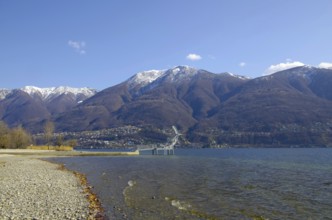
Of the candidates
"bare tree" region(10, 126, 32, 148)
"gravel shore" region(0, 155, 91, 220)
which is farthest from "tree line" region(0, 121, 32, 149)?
"gravel shore" region(0, 155, 91, 220)

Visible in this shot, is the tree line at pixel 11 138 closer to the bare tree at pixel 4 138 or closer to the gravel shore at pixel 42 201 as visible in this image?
the bare tree at pixel 4 138

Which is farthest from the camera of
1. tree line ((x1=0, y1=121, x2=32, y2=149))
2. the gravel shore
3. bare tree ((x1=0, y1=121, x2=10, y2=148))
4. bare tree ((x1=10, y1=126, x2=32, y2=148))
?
bare tree ((x1=10, y1=126, x2=32, y2=148))

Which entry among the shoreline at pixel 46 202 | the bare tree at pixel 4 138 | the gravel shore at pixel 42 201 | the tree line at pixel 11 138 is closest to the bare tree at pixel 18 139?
the tree line at pixel 11 138

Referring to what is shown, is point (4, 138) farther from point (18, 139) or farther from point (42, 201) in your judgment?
point (42, 201)

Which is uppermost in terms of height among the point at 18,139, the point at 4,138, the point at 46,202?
the point at 4,138

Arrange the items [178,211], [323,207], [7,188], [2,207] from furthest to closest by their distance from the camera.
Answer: [7,188], [323,207], [178,211], [2,207]

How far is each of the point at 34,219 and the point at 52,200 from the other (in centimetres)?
766

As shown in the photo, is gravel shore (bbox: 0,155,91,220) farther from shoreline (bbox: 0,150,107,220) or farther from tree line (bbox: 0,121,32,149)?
tree line (bbox: 0,121,32,149)

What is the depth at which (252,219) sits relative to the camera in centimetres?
2602

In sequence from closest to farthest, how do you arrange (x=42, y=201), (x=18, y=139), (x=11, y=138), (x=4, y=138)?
1. (x=42, y=201)
2. (x=4, y=138)
3. (x=11, y=138)
4. (x=18, y=139)

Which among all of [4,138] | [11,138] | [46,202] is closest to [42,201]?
[46,202]

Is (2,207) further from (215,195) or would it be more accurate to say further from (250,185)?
(250,185)

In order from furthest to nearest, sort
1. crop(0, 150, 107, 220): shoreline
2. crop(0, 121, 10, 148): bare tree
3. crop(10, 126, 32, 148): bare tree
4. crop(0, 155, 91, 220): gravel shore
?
crop(10, 126, 32, 148): bare tree < crop(0, 121, 10, 148): bare tree < crop(0, 150, 107, 220): shoreline < crop(0, 155, 91, 220): gravel shore

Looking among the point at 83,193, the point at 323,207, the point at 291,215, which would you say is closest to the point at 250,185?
the point at 323,207
